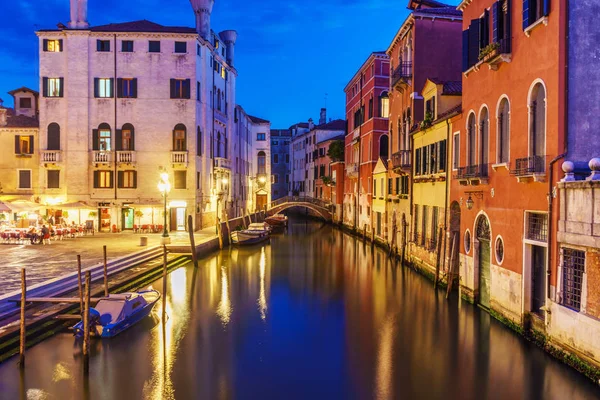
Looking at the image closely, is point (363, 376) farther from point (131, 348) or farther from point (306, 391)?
point (131, 348)

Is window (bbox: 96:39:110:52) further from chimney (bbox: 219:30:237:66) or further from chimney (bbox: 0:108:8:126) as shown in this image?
chimney (bbox: 219:30:237:66)

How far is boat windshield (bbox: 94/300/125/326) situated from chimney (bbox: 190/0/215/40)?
22.2 m

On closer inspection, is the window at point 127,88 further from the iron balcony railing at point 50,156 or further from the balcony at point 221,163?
the balcony at point 221,163

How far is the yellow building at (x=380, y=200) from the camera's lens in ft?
94.1

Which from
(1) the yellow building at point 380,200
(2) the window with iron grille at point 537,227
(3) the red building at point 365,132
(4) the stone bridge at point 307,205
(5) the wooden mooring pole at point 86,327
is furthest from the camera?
(4) the stone bridge at point 307,205

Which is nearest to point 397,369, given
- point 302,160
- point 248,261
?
point 248,261

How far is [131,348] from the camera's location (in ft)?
37.0

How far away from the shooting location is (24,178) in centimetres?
2920

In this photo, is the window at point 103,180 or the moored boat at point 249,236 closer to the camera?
the window at point 103,180

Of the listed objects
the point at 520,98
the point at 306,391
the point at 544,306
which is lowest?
the point at 306,391

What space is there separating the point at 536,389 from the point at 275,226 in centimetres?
3391

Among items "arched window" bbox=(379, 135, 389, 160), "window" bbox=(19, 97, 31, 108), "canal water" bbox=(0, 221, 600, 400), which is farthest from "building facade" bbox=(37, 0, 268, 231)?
"canal water" bbox=(0, 221, 600, 400)

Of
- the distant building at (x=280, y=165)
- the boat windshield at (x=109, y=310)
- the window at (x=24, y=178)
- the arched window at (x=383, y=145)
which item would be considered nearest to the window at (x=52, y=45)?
the window at (x=24, y=178)

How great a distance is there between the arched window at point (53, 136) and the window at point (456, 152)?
22.3 metres
